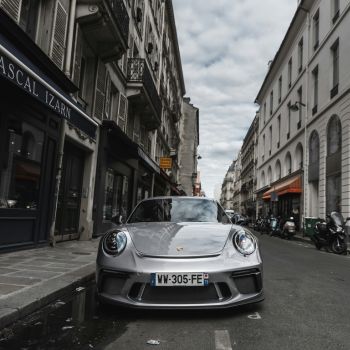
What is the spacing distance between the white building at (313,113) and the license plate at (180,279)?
54.9ft

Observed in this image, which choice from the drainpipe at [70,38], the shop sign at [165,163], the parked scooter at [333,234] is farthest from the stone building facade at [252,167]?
the drainpipe at [70,38]

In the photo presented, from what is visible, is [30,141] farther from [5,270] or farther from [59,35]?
[5,270]

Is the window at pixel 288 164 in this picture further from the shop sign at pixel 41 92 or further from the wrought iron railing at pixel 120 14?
the shop sign at pixel 41 92

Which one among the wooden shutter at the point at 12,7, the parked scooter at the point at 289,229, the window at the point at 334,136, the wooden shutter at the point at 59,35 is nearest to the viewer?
the wooden shutter at the point at 12,7

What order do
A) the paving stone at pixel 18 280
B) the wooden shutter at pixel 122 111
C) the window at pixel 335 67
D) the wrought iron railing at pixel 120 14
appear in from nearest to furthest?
1. the paving stone at pixel 18 280
2. the wrought iron railing at pixel 120 14
3. the wooden shutter at pixel 122 111
4. the window at pixel 335 67

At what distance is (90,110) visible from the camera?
1257 centimetres

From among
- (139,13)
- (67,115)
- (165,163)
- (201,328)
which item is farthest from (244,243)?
(165,163)

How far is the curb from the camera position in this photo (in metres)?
3.64

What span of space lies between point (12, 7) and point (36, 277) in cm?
512

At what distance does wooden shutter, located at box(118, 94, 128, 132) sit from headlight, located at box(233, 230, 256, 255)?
12423 mm

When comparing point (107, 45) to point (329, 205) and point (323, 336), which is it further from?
point (329, 205)

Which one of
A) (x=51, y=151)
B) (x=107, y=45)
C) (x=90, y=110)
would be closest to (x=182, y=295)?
(x=51, y=151)

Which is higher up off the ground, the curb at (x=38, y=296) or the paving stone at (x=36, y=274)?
the paving stone at (x=36, y=274)

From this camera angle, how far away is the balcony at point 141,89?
1727 cm
